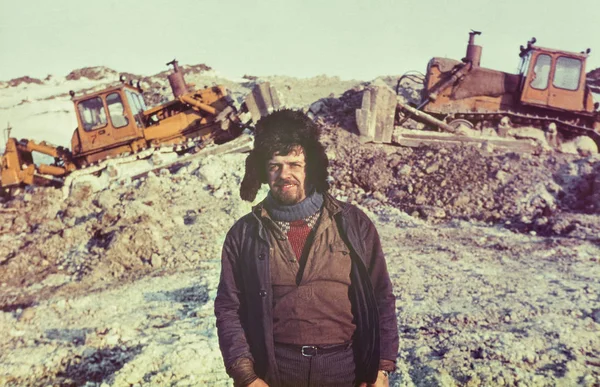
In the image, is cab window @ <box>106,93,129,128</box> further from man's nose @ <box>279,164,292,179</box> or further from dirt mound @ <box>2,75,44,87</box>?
dirt mound @ <box>2,75,44,87</box>

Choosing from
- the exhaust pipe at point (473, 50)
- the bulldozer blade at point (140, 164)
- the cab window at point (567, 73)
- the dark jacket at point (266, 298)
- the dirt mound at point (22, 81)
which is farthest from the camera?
the dirt mound at point (22, 81)

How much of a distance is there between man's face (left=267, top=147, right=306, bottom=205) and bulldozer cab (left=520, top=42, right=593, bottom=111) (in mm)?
11960

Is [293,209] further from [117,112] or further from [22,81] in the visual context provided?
[22,81]

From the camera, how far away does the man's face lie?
81.6 inches

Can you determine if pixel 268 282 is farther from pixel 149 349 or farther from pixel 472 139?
pixel 472 139

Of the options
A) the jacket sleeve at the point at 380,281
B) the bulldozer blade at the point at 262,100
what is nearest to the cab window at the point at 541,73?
the bulldozer blade at the point at 262,100

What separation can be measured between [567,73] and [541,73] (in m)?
0.67

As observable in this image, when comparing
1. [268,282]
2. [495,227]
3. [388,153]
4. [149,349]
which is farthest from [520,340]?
[388,153]

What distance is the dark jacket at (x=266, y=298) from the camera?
201 cm

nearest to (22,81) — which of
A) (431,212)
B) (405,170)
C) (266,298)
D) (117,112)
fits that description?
(117,112)

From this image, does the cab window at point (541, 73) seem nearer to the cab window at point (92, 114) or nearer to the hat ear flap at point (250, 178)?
the cab window at point (92, 114)

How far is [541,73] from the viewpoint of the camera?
483 inches

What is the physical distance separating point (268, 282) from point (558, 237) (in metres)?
A: 6.88

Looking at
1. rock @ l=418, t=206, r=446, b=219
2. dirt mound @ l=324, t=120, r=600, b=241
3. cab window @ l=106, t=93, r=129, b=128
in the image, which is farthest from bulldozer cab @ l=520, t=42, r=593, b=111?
cab window @ l=106, t=93, r=129, b=128
